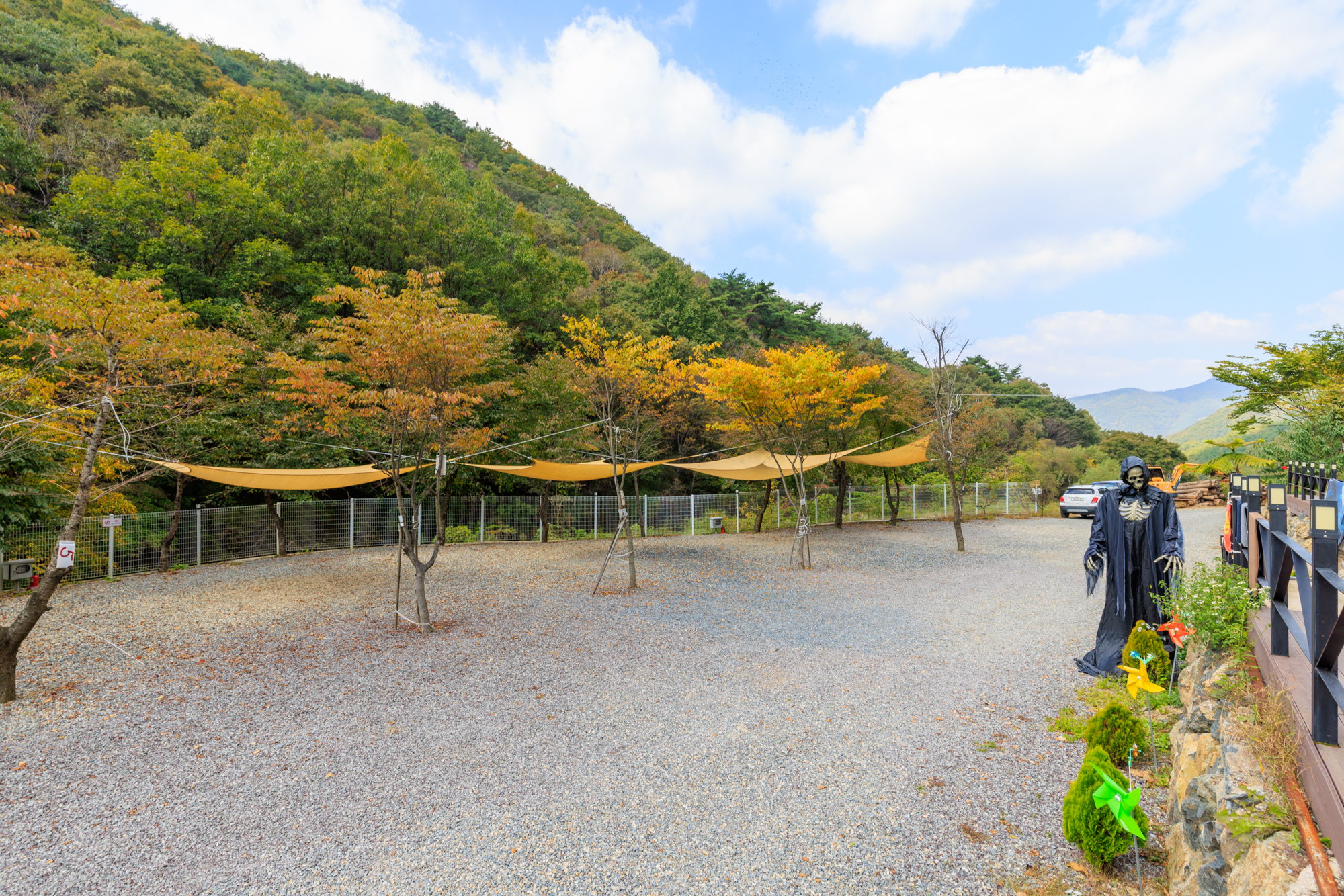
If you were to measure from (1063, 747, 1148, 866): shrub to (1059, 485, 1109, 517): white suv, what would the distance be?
14566mm

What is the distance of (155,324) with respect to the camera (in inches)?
159

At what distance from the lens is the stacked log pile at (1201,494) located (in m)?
15.7

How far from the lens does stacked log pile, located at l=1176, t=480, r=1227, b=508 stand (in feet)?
51.5

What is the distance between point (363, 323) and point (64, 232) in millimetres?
9811

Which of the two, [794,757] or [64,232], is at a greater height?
[64,232]

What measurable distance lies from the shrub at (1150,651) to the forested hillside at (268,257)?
5479 millimetres

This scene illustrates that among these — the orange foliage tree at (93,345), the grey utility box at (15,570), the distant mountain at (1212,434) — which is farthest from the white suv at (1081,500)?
the grey utility box at (15,570)

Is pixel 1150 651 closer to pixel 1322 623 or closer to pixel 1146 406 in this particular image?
pixel 1322 623

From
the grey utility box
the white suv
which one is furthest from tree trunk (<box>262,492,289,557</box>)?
the white suv

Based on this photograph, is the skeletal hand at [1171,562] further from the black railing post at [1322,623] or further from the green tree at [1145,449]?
the green tree at [1145,449]

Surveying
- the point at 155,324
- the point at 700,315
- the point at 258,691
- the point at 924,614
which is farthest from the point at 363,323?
the point at 700,315

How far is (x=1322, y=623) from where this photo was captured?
1370 mm

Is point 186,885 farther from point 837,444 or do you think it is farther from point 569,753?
point 837,444

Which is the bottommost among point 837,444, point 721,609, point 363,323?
point 721,609
